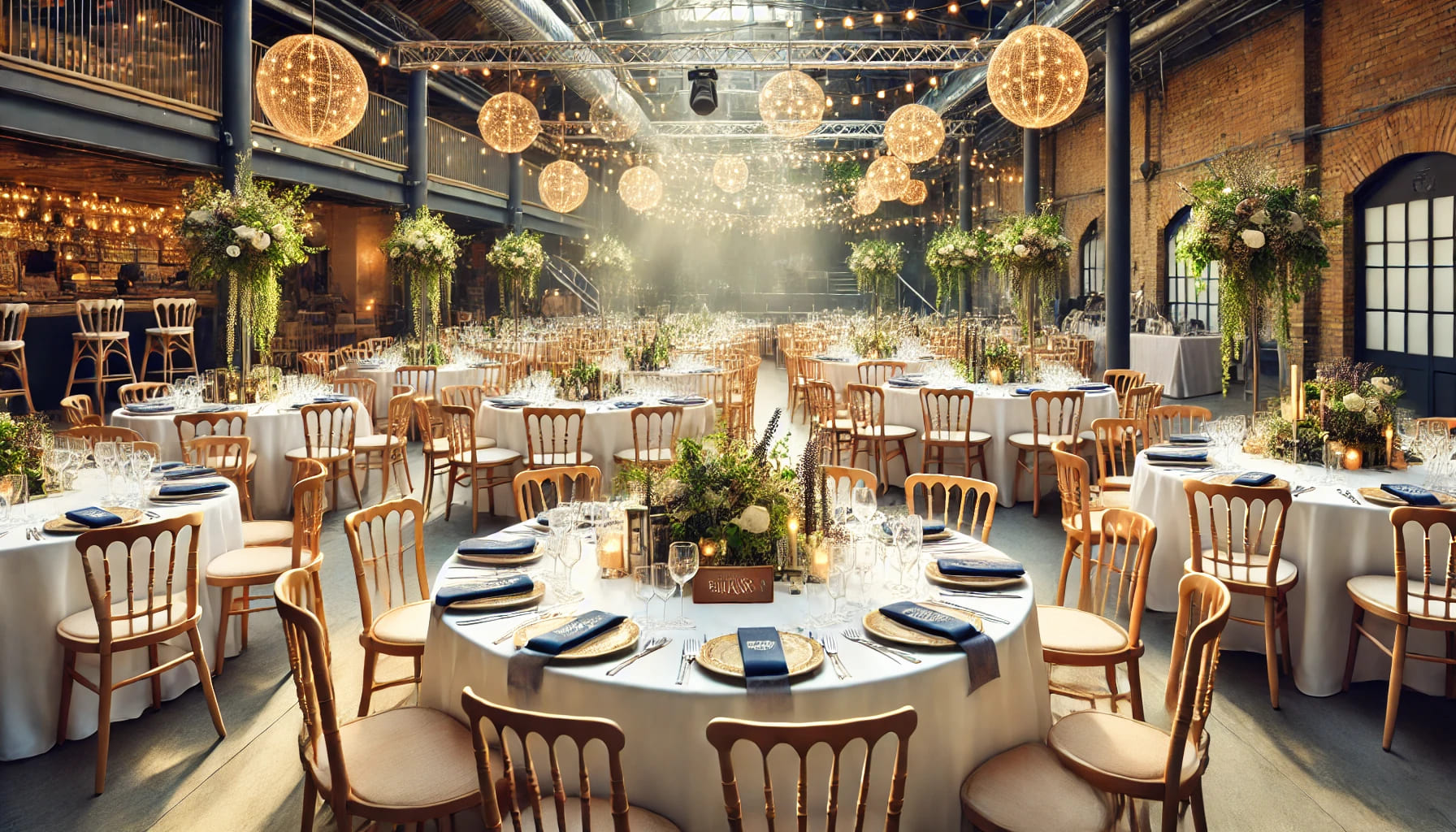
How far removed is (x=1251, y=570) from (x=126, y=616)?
422cm

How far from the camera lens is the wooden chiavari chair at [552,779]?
1750mm

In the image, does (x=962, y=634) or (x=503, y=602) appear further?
(x=503, y=602)

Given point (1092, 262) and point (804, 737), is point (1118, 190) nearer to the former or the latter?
point (1092, 262)

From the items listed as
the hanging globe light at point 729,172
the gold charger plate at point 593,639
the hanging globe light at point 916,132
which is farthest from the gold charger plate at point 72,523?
the hanging globe light at point 729,172

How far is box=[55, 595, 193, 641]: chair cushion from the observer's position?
3.28 meters

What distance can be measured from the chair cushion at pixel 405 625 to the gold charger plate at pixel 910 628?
1.46 metres

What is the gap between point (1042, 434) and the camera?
7.08 m

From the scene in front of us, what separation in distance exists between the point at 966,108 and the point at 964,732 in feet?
55.4

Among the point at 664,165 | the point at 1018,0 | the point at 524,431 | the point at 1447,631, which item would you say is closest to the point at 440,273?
the point at 524,431

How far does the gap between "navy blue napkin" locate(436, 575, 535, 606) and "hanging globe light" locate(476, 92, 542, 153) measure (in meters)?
7.68

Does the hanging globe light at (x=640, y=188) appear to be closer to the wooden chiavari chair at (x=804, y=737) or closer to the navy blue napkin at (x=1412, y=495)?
the navy blue napkin at (x=1412, y=495)

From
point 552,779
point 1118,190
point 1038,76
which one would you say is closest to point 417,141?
point 1118,190

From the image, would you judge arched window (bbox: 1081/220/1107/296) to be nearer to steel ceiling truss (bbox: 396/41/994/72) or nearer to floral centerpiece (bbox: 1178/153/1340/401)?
steel ceiling truss (bbox: 396/41/994/72)

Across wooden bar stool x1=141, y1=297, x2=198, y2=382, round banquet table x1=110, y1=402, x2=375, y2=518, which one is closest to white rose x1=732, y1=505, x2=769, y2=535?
round banquet table x1=110, y1=402, x2=375, y2=518
